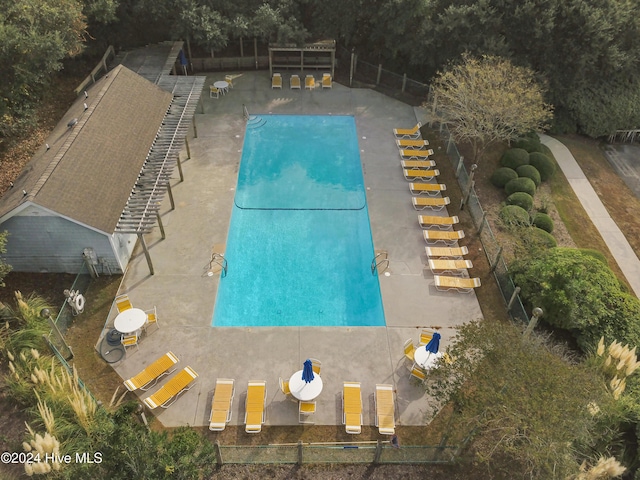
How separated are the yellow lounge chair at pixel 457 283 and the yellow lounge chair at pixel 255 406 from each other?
27.3ft

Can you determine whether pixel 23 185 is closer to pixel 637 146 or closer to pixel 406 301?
pixel 406 301

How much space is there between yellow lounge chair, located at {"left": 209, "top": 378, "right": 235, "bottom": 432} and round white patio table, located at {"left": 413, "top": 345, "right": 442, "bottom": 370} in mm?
6301

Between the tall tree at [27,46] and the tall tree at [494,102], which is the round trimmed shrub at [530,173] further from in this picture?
the tall tree at [27,46]

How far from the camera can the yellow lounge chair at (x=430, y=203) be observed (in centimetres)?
2294

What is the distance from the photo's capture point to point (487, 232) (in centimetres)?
2173

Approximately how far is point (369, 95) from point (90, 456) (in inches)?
1058

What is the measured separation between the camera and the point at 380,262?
67.2ft

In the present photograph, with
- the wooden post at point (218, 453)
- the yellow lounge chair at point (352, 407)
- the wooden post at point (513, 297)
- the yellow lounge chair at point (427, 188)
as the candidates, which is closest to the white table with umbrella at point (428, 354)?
the yellow lounge chair at point (352, 407)

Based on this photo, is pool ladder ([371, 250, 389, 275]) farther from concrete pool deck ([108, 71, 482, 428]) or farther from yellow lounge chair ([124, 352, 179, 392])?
yellow lounge chair ([124, 352, 179, 392])

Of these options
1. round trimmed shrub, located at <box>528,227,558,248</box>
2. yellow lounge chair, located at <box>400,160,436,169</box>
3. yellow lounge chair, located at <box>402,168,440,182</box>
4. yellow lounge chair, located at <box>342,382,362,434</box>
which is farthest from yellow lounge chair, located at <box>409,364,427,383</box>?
yellow lounge chair, located at <box>400,160,436,169</box>

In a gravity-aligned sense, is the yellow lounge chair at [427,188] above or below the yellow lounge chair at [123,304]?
above

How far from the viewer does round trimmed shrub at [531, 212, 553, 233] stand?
21656mm

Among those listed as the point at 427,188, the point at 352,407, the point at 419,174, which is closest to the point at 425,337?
the point at 352,407

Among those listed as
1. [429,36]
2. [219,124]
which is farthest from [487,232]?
[219,124]
